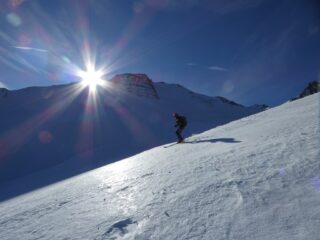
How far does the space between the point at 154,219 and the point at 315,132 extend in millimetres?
4981

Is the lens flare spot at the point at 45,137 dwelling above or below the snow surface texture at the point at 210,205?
above

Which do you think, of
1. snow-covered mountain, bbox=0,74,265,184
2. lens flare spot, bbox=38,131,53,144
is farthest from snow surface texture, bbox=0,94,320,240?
lens flare spot, bbox=38,131,53,144

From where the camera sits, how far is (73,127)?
3819 centimetres

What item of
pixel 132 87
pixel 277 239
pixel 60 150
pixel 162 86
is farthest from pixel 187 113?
pixel 277 239

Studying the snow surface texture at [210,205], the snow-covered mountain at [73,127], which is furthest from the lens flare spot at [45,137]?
the snow surface texture at [210,205]

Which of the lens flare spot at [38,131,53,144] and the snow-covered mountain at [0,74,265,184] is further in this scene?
the lens flare spot at [38,131,53,144]

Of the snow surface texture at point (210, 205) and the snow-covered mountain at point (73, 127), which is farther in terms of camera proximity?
the snow-covered mountain at point (73, 127)

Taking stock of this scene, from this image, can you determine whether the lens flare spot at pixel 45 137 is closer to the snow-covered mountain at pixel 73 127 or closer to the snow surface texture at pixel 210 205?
the snow-covered mountain at pixel 73 127

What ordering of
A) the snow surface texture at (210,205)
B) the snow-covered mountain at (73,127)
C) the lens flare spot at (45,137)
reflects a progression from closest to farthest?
the snow surface texture at (210,205), the snow-covered mountain at (73,127), the lens flare spot at (45,137)

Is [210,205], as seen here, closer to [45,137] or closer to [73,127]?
[45,137]

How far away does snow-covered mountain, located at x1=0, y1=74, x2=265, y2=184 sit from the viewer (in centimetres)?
3095

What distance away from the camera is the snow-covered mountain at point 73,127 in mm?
A: 30953

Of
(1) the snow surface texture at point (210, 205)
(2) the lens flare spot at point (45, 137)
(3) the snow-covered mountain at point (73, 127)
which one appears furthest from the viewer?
(2) the lens flare spot at point (45, 137)

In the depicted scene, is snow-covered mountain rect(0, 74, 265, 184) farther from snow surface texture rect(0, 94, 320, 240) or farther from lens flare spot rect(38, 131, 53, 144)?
snow surface texture rect(0, 94, 320, 240)
